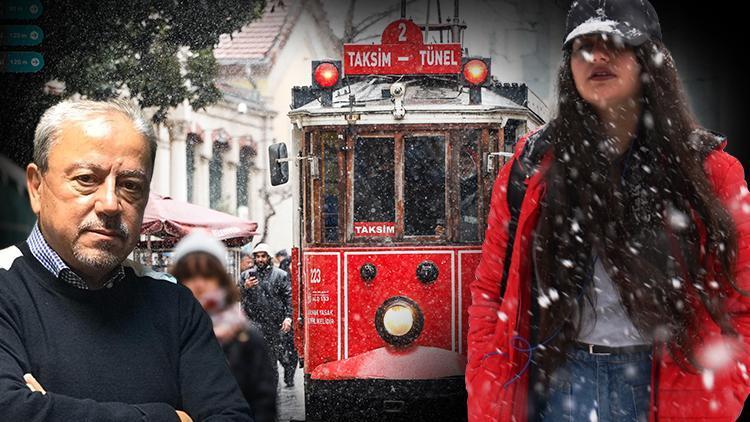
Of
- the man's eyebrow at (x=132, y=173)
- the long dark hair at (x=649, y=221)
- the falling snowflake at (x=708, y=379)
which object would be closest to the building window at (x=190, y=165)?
the man's eyebrow at (x=132, y=173)

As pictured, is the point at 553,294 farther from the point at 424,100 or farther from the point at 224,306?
the point at 224,306

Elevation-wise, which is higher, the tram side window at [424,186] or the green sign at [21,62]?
the green sign at [21,62]

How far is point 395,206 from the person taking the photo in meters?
3.06

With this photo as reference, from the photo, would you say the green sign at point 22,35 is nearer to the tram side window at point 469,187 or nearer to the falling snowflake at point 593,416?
→ the tram side window at point 469,187

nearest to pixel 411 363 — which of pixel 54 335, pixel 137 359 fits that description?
pixel 137 359

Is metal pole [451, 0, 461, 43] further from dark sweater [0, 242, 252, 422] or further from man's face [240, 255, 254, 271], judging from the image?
dark sweater [0, 242, 252, 422]

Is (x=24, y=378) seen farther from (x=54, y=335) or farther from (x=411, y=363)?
(x=411, y=363)

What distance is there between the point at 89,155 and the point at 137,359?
54 cm

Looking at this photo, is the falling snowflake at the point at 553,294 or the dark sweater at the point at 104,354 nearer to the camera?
the dark sweater at the point at 104,354

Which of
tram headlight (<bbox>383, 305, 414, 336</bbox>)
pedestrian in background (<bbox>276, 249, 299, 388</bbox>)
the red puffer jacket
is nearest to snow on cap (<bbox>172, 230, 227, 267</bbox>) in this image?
pedestrian in background (<bbox>276, 249, 299, 388</bbox>)

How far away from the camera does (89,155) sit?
6.56 feet

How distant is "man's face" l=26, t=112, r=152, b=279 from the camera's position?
1975mm

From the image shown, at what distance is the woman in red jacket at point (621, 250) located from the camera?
2.16 meters

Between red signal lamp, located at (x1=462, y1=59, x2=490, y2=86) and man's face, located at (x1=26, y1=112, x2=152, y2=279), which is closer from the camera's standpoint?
man's face, located at (x1=26, y1=112, x2=152, y2=279)
